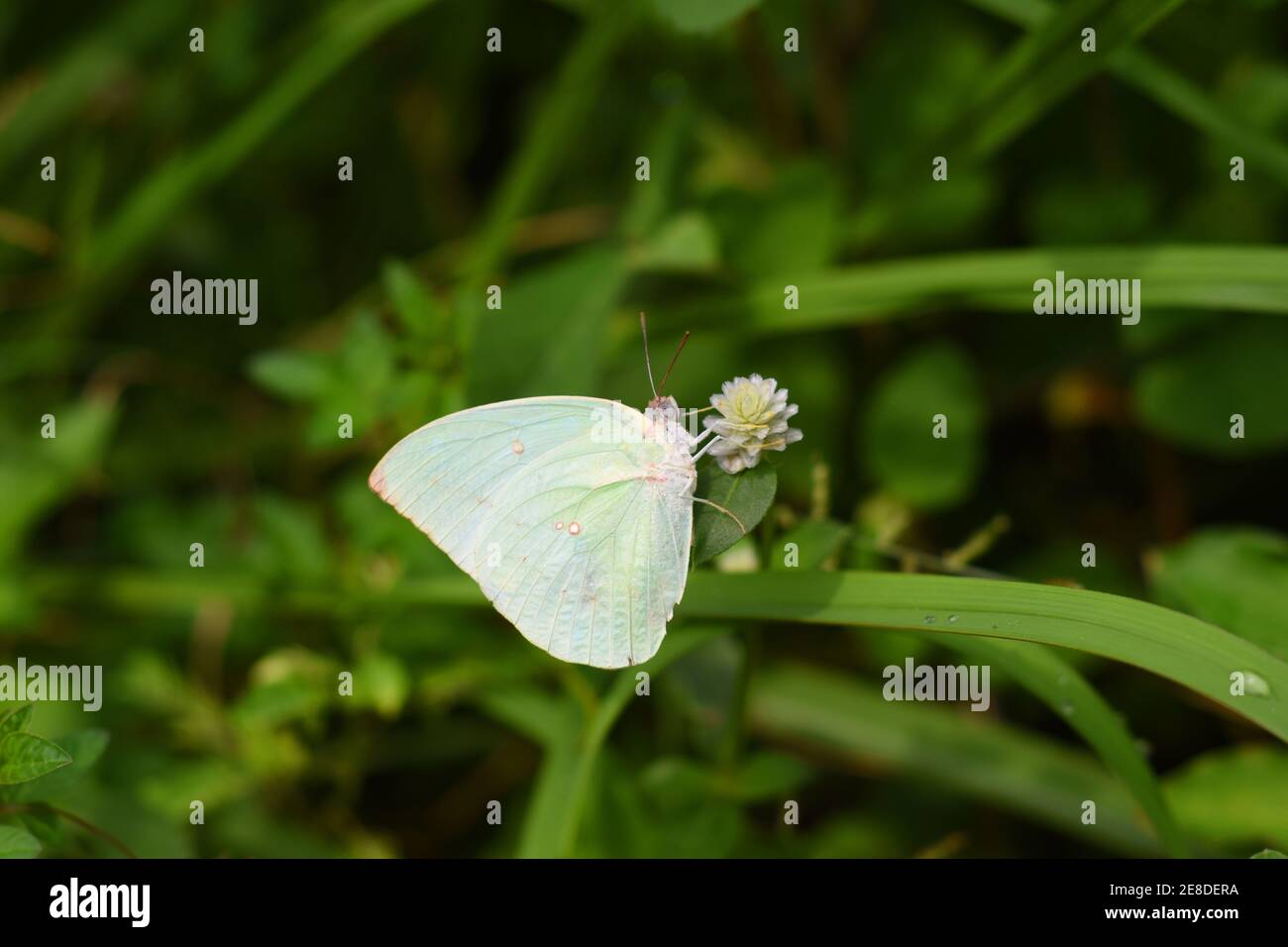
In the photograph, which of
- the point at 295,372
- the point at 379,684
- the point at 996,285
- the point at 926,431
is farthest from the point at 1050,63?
the point at 379,684

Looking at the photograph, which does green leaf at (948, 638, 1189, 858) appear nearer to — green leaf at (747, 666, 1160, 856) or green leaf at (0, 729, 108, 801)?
green leaf at (747, 666, 1160, 856)

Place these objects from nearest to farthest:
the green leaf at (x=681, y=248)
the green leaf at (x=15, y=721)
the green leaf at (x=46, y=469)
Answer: the green leaf at (x=15, y=721) < the green leaf at (x=681, y=248) < the green leaf at (x=46, y=469)

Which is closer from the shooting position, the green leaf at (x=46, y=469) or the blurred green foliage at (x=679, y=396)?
the blurred green foliage at (x=679, y=396)

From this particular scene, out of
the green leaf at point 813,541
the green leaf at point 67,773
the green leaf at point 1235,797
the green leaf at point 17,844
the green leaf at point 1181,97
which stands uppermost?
the green leaf at point 1181,97

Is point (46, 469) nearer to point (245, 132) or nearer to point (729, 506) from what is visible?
point (245, 132)

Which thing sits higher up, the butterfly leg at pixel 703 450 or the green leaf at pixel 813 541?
the butterfly leg at pixel 703 450

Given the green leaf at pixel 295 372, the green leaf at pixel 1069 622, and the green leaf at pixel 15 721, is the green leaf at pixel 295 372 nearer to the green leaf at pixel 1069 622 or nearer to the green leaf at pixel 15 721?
the green leaf at pixel 15 721

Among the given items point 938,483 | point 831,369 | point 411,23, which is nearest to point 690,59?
point 411,23

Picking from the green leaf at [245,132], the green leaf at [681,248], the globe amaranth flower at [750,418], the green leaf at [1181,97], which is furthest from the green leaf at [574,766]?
the green leaf at [245,132]
